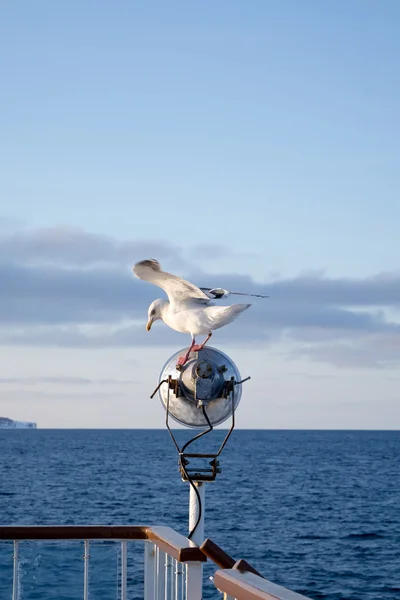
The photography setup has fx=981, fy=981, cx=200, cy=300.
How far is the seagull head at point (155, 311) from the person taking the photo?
5080 millimetres

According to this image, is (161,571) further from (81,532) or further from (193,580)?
(193,580)

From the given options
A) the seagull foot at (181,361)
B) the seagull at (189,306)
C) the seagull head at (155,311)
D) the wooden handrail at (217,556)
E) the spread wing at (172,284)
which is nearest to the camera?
the wooden handrail at (217,556)

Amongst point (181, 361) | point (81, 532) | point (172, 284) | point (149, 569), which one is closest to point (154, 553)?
point (149, 569)

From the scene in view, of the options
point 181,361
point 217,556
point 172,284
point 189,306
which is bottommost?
point 217,556

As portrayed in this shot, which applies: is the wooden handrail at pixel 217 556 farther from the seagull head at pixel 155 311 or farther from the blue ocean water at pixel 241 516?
the seagull head at pixel 155 311

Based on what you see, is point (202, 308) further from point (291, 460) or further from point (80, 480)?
point (291, 460)

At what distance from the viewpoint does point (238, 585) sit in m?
2.61

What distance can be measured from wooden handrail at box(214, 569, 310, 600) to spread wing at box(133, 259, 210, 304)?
7.20 ft

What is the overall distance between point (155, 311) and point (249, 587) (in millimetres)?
2698

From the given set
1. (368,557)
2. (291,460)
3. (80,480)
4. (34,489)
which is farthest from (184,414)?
(291,460)

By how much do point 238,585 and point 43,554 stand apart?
7.23 ft

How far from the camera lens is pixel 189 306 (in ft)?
15.9

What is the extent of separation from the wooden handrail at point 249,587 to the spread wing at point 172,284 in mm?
2194

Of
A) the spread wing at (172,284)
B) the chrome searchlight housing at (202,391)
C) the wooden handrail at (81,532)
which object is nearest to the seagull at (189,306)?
the spread wing at (172,284)
